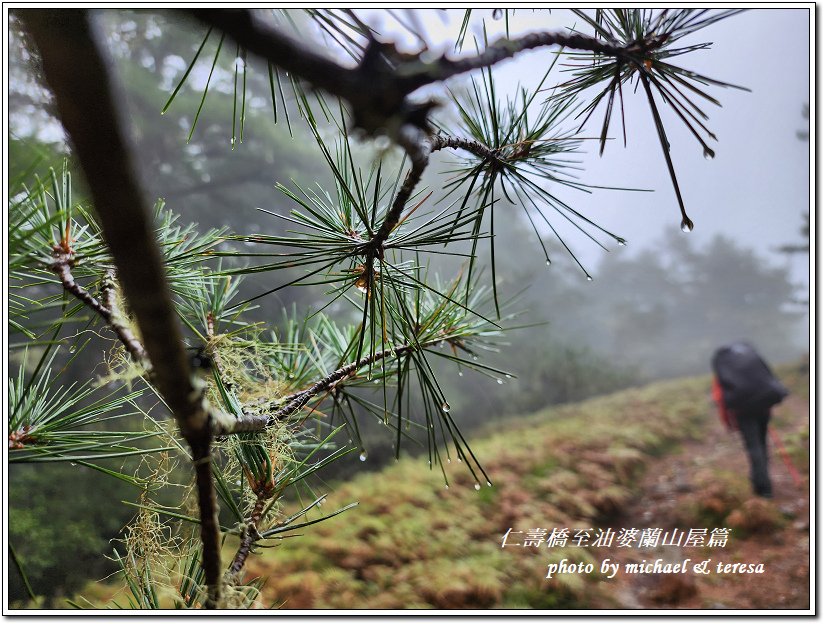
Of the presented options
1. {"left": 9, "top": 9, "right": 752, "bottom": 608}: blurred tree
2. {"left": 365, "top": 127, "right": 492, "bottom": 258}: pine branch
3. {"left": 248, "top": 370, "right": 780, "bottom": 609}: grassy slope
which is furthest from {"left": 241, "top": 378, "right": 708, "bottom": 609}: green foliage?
{"left": 365, "top": 127, "right": 492, "bottom": 258}: pine branch

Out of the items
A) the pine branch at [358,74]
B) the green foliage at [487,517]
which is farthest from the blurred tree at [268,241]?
the green foliage at [487,517]

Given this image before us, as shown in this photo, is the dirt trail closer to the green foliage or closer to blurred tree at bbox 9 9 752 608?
the green foliage

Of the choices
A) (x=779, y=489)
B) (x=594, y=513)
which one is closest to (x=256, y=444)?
(x=594, y=513)

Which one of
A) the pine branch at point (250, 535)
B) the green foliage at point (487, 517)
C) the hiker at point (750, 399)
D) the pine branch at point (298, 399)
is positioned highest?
the pine branch at point (298, 399)

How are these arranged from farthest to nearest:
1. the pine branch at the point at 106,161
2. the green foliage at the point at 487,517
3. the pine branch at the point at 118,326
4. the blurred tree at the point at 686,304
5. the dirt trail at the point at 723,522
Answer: the blurred tree at the point at 686,304 → the green foliage at the point at 487,517 → the dirt trail at the point at 723,522 → the pine branch at the point at 118,326 → the pine branch at the point at 106,161

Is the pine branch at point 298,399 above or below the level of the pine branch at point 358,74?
below

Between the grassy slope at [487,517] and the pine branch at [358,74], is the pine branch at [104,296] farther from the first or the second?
the grassy slope at [487,517]

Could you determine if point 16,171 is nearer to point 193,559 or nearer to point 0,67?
point 193,559
